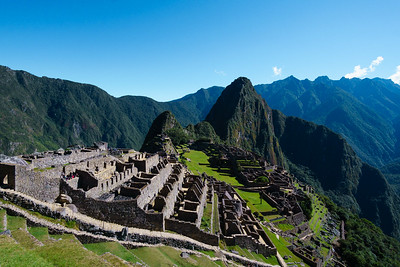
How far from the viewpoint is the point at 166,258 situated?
625 inches

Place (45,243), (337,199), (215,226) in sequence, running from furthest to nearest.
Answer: (337,199) < (215,226) < (45,243)

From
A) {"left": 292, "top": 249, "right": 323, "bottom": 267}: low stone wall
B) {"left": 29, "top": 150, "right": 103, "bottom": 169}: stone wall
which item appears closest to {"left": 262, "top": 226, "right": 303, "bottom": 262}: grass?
{"left": 292, "top": 249, "right": 323, "bottom": 267}: low stone wall

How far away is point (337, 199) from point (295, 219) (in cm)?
13748

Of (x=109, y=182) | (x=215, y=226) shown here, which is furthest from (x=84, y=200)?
(x=215, y=226)

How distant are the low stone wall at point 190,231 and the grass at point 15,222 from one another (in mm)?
10430

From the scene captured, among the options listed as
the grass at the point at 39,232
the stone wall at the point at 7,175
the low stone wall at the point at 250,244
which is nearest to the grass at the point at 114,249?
the grass at the point at 39,232

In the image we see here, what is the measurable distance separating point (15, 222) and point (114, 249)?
5859 millimetres

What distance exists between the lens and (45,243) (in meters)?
11.3

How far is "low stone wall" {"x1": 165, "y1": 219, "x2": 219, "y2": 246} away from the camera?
20.4 metres

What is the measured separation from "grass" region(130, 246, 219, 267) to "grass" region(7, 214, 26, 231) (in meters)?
6.79

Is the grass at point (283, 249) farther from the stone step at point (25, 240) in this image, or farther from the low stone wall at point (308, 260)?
the stone step at point (25, 240)

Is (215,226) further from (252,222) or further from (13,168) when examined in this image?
(13,168)

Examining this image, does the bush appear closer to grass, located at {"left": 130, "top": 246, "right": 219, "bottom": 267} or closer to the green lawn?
the green lawn

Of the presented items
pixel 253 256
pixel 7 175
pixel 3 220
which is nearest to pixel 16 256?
pixel 3 220
